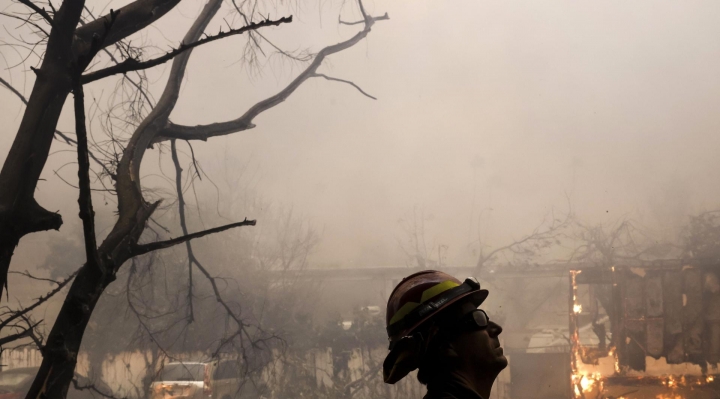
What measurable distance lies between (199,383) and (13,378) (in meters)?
3.84

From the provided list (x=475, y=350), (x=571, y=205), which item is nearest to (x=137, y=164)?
(x=475, y=350)

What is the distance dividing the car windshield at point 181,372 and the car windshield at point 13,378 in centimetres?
259

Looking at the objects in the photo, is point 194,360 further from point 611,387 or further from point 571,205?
point 571,205

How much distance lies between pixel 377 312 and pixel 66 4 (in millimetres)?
9780

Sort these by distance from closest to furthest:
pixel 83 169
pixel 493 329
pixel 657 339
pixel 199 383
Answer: pixel 493 329, pixel 83 169, pixel 657 339, pixel 199 383

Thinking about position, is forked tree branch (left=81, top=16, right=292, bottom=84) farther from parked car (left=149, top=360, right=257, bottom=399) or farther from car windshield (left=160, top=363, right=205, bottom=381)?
car windshield (left=160, top=363, right=205, bottom=381)

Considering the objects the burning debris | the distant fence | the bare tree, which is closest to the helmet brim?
the bare tree

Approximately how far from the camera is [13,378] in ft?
35.0

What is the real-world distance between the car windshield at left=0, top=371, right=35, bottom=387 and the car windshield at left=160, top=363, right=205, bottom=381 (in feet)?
8.51

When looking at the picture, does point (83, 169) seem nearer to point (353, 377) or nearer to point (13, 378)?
point (353, 377)

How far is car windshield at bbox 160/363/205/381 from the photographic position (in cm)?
991

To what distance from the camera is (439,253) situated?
15.1m

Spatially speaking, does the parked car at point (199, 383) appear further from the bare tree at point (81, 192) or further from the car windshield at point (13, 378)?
the bare tree at point (81, 192)

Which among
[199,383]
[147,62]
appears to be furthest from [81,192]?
[199,383]
